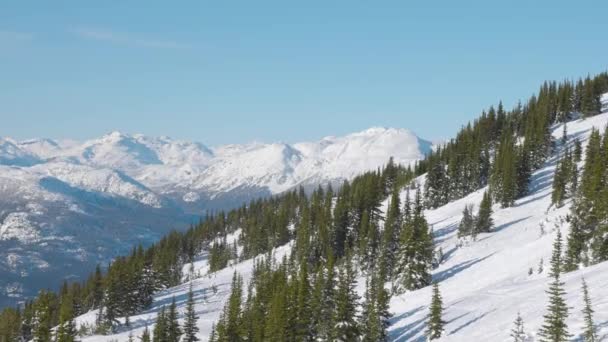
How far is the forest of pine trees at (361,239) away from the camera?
55219 millimetres

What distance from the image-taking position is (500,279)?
55.8 m

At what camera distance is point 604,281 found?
121ft

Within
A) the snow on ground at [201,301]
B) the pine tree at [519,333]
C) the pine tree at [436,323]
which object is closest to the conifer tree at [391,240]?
the snow on ground at [201,301]

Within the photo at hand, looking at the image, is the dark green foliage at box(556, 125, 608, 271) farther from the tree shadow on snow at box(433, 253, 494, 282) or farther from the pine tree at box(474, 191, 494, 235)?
the pine tree at box(474, 191, 494, 235)

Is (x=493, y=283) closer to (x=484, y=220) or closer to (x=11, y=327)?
(x=484, y=220)

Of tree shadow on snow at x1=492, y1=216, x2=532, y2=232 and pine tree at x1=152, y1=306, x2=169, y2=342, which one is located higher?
tree shadow on snow at x1=492, y1=216, x2=532, y2=232

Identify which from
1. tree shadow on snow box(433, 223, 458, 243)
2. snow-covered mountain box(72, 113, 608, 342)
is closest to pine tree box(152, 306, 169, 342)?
snow-covered mountain box(72, 113, 608, 342)

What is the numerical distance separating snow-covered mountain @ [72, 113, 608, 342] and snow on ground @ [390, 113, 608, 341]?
0.05 metres

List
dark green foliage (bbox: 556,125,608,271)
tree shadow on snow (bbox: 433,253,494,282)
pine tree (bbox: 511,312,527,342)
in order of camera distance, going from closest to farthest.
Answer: pine tree (bbox: 511,312,527,342) < dark green foliage (bbox: 556,125,608,271) < tree shadow on snow (bbox: 433,253,494,282)

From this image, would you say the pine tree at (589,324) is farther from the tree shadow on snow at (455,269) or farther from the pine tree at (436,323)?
the tree shadow on snow at (455,269)

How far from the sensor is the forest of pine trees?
5522cm

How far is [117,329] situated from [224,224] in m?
105

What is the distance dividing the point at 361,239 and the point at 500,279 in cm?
4848

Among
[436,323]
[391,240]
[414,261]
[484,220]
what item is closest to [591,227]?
[414,261]
